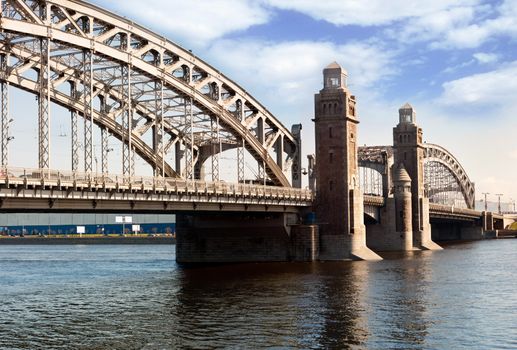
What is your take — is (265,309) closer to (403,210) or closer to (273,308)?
(273,308)

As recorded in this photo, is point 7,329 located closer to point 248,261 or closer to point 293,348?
point 293,348

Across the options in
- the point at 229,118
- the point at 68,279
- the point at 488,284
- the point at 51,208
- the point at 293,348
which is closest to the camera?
the point at 293,348

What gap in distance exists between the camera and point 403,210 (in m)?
128

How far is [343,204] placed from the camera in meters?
99.4

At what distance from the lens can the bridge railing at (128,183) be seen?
53781 mm

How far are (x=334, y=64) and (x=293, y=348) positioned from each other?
6962 centimetres

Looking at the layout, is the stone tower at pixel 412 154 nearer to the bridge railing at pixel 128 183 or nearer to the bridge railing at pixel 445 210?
the bridge railing at pixel 445 210

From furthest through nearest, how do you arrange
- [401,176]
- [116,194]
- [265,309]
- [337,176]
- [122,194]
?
[401,176] → [337,176] → [122,194] → [116,194] → [265,309]

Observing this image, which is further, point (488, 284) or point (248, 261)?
point (248, 261)

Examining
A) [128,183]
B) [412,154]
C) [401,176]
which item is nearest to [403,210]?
[401,176]

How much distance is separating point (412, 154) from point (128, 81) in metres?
88.1

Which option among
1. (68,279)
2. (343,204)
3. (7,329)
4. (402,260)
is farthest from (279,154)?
(7,329)

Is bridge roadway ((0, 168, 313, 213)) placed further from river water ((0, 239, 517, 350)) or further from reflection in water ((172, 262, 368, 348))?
reflection in water ((172, 262, 368, 348))

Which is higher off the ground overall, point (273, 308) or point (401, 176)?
point (401, 176)
